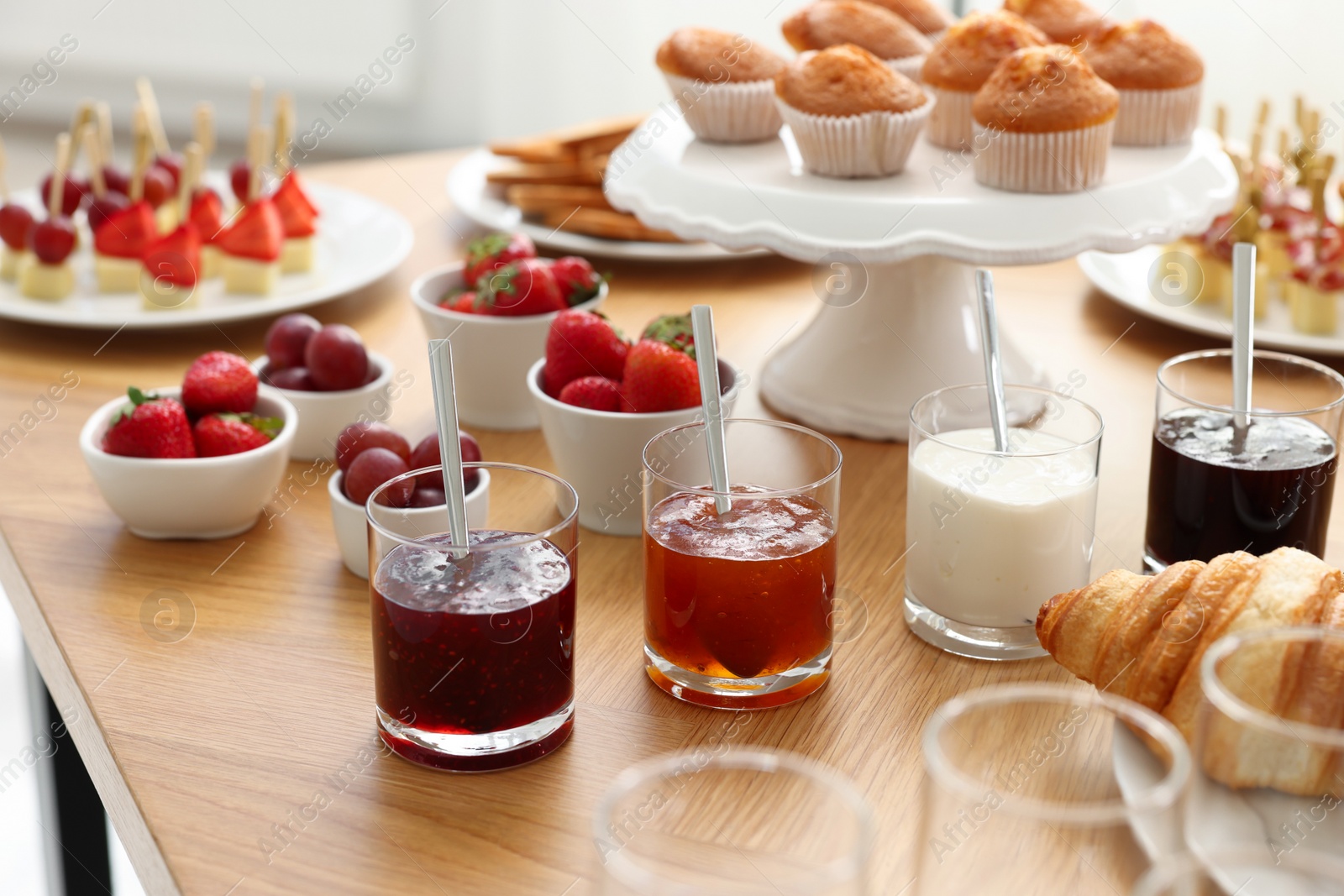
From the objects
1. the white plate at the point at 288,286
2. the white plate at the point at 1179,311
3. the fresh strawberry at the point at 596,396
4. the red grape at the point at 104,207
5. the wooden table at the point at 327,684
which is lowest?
the wooden table at the point at 327,684

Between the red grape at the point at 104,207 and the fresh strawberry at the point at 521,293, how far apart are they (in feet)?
2.03

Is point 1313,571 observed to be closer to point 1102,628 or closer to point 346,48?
point 1102,628

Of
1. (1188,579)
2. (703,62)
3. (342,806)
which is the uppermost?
(703,62)

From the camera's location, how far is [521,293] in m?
1.35

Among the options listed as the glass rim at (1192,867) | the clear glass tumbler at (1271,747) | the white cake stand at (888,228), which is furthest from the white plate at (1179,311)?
the glass rim at (1192,867)

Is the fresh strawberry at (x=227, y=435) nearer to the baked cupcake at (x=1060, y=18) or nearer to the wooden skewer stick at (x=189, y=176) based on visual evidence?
the wooden skewer stick at (x=189, y=176)

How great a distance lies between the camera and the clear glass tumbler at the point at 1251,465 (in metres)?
0.99

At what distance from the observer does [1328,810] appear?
0.60m

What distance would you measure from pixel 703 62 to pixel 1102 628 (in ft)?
2.71

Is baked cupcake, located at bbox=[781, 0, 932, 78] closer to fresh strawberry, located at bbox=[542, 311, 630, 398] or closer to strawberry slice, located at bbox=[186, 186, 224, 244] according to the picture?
fresh strawberry, located at bbox=[542, 311, 630, 398]

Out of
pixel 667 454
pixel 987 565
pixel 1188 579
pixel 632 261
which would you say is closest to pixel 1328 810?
pixel 1188 579

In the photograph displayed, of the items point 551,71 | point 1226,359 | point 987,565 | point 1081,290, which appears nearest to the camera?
point 987,565

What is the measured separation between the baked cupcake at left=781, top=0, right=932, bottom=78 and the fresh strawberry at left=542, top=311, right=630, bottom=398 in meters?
0.48

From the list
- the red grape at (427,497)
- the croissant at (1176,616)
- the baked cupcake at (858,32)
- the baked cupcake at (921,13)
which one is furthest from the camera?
the baked cupcake at (921,13)
